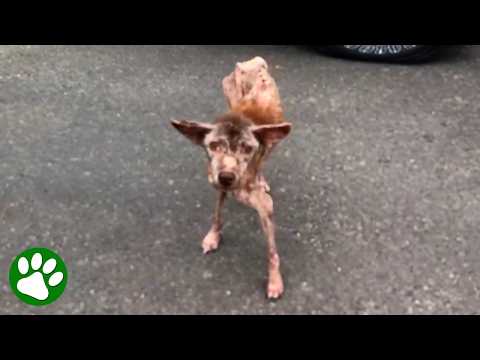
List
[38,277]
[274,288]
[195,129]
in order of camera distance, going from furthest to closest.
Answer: [38,277] → [274,288] → [195,129]

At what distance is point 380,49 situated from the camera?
18.9 ft

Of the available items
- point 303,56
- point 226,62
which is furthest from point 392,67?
point 226,62

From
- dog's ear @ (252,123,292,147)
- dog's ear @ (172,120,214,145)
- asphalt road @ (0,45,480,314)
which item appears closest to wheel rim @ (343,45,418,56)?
asphalt road @ (0,45,480,314)

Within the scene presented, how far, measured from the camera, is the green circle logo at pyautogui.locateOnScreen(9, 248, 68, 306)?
3383mm

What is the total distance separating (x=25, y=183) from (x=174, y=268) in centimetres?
141

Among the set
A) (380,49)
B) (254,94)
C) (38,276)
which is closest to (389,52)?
(380,49)

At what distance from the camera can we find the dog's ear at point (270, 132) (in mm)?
2959

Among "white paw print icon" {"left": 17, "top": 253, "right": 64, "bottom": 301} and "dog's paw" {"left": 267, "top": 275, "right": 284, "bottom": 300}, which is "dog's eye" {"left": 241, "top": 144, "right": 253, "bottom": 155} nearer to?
"dog's paw" {"left": 267, "top": 275, "right": 284, "bottom": 300}

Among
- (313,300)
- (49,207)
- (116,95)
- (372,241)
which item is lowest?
(313,300)

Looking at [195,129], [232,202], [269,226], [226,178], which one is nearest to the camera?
[226,178]

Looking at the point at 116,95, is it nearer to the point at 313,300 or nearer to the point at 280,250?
the point at 280,250

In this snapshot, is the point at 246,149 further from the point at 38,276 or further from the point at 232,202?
the point at 38,276

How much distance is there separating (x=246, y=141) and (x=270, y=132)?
0.16m

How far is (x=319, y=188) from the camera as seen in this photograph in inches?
167
